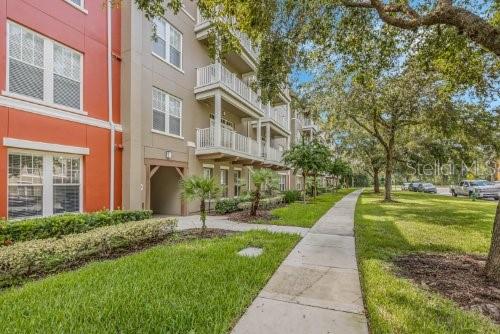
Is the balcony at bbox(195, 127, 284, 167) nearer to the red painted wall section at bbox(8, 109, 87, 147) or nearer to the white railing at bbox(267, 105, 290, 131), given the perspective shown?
the white railing at bbox(267, 105, 290, 131)

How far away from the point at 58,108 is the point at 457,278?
35.6ft

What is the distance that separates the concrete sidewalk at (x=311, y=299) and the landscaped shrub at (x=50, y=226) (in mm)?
5401

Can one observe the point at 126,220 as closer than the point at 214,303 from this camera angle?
No

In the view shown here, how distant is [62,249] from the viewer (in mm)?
5586

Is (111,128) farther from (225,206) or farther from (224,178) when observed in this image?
(224,178)

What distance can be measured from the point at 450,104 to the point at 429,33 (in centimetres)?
1103

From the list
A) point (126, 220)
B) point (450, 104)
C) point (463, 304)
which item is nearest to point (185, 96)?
point (126, 220)

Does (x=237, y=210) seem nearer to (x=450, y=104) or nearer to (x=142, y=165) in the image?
(x=142, y=165)

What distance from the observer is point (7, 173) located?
24.2 feet

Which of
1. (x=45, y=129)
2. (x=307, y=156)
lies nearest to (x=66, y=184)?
(x=45, y=129)

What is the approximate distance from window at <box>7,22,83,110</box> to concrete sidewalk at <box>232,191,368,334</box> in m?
8.31

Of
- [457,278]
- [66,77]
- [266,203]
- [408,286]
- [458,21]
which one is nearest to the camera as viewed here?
[408,286]

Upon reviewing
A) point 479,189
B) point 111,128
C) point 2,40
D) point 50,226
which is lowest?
point 479,189

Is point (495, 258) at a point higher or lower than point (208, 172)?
lower
